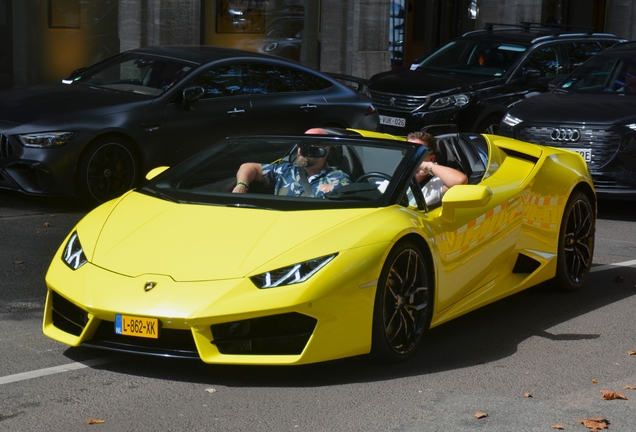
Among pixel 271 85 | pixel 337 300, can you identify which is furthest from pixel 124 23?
pixel 337 300

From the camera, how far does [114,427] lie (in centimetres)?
497

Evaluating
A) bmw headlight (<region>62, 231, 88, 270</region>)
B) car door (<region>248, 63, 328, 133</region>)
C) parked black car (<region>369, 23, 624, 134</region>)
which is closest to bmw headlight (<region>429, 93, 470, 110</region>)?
parked black car (<region>369, 23, 624, 134</region>)

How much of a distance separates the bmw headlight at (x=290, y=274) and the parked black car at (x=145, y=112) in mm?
5458

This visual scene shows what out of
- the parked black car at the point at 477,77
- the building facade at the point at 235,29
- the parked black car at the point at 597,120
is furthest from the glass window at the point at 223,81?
the building facade at the point at 235,29

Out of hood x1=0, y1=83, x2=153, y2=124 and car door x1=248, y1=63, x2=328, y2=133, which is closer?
hood x1=0, y1=83, x2=153, y2=124

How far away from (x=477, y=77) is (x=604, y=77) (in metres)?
2.71

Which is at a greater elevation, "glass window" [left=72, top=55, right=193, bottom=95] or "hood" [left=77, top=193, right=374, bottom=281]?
"glass window" [left=72, top=55, right=193, bottom=95]

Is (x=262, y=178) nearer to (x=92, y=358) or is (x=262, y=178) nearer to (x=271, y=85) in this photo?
(x=92, y=358)

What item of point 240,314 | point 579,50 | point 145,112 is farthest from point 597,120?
point 240,314

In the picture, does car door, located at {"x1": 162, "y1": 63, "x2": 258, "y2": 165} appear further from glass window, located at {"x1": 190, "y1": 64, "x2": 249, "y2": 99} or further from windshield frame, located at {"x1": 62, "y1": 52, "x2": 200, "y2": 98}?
windshield frame, located at {"x1": 62, "y1": 52, "x2": 200, "y2": 98}

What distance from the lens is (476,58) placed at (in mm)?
16438

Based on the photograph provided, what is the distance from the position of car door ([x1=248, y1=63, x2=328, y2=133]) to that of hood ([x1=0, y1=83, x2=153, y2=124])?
1.39m

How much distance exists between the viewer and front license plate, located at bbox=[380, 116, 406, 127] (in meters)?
15.4

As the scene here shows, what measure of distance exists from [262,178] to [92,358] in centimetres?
156
